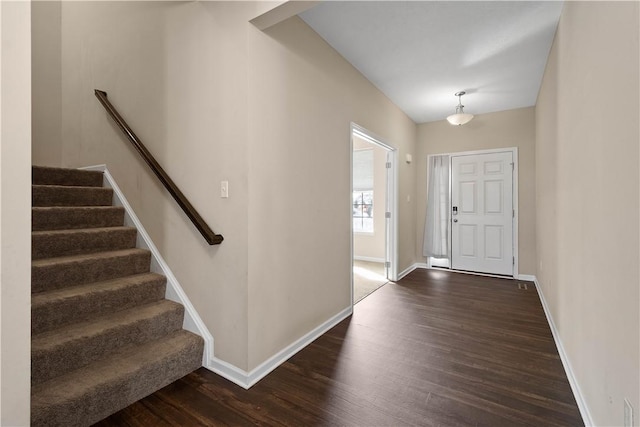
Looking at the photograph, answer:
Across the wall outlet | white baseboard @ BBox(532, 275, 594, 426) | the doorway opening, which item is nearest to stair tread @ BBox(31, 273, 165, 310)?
the wall outlet

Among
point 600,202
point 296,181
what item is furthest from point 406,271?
point 600,202

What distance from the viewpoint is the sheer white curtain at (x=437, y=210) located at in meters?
4.95

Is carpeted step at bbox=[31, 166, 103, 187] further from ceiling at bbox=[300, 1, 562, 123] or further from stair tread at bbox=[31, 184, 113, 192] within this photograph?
ceiling at bbox=[300, 1, 562, 123]

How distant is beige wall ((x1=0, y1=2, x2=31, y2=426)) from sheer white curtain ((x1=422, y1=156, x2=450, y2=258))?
501 cm

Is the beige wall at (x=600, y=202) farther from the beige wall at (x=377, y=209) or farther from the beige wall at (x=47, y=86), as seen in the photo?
the beige wall at (x=47, y=86)

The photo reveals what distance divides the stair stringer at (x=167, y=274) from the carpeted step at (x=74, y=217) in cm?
10

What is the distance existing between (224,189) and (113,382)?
125 cm

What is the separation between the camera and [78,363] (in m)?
1.66

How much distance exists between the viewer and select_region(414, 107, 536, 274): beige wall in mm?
Answer: 4336

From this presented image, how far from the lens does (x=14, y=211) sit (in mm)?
911

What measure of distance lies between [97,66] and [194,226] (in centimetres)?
225

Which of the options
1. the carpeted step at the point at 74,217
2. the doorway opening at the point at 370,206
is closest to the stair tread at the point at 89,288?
the carpeted step at the point at 74,217

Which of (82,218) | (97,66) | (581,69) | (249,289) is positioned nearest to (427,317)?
(249,289)

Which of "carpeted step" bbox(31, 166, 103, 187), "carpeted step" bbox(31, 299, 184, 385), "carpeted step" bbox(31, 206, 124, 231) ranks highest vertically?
"carpeted step" bbox(31, 166, 103, 187)
